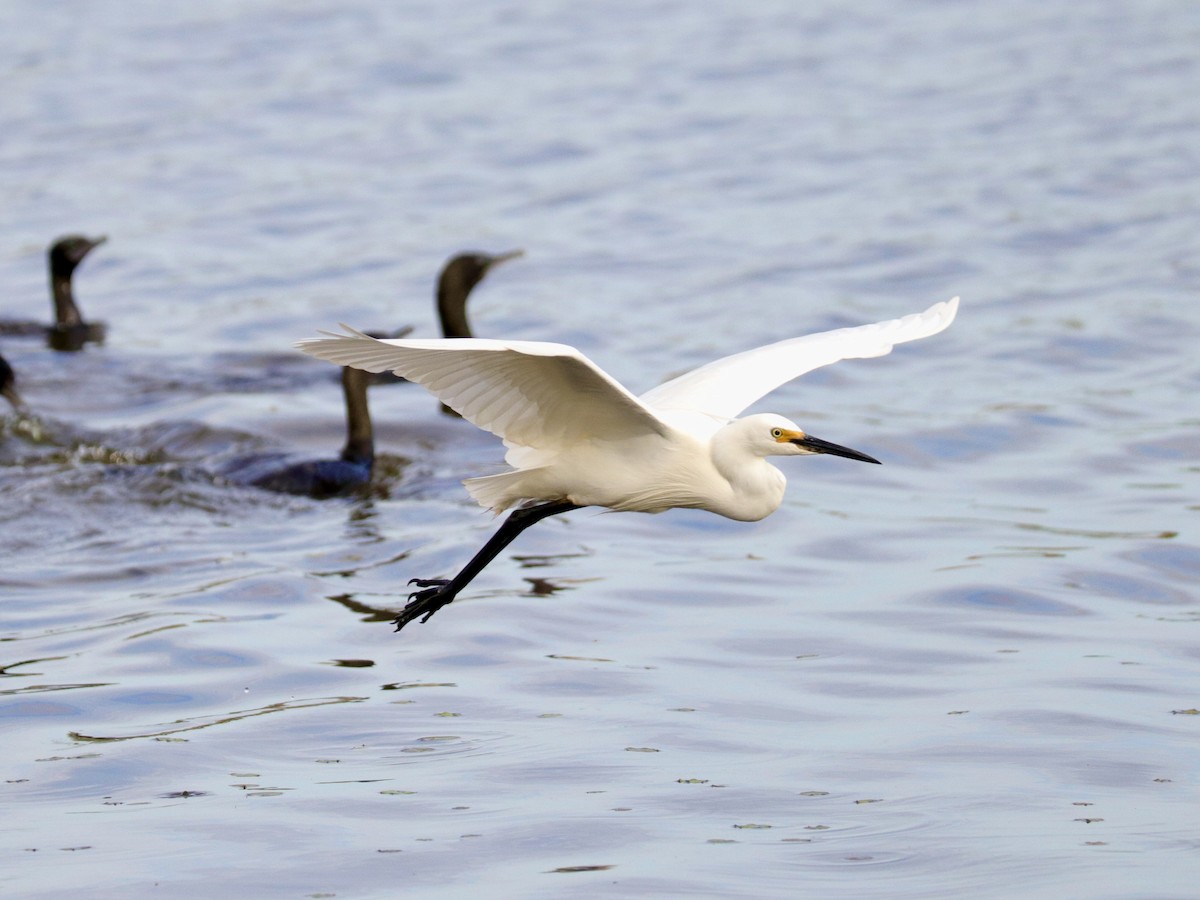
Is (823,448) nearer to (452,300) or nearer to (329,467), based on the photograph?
(329,467)

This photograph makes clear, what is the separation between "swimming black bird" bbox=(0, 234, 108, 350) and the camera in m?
14.6

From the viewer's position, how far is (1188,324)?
12.8 m

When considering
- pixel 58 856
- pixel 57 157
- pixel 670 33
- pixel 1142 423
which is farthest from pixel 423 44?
pixel 58 856

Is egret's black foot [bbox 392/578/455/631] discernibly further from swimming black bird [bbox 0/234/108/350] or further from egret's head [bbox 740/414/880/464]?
swimming black bird [bbox 0/234/108/350]

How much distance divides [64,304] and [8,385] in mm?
2969

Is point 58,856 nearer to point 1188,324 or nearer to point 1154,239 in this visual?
point 1188,324

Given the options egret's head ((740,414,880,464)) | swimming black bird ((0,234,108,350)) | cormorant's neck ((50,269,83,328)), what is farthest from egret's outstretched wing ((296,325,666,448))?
cormorant's neck ((50,269,83,328))

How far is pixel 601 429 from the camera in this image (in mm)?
6051

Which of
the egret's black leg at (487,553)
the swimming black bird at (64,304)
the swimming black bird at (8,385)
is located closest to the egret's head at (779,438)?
the egret's black leg at (487,553)

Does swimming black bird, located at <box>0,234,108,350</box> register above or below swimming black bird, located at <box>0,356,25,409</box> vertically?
above

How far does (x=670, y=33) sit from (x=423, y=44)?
3.15 meters

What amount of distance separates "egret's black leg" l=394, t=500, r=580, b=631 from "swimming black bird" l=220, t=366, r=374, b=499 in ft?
11.2

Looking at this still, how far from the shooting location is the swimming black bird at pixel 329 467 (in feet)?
33.6

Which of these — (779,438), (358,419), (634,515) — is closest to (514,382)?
(779,438)
